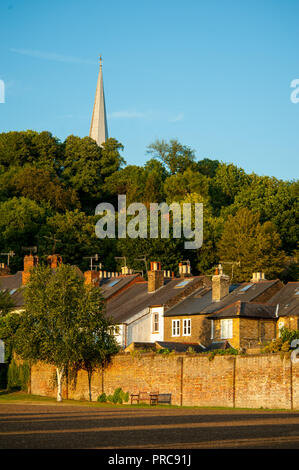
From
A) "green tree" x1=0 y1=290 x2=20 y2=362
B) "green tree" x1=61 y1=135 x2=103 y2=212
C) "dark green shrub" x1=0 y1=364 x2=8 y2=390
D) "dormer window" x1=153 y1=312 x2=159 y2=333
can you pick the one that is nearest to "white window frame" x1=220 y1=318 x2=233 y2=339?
"dormer window" x1=153 y1=312 x2=159 y2=333

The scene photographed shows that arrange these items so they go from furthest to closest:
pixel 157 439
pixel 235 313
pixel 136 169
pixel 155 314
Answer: pixel 136 169
pixel 155 314
pixel 235 313
pixel 157 439

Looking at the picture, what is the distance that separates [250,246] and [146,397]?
119ft

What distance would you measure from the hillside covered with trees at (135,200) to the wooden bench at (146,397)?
26.2 m

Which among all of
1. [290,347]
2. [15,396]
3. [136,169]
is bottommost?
[15,396]

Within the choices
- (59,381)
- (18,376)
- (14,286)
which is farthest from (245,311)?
(14,286)

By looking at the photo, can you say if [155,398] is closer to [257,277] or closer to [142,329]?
[142,329]

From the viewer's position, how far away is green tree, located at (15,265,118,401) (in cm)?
4862

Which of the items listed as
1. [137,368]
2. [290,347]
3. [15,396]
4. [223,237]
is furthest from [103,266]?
[290,347]

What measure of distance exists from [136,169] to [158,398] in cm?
6604

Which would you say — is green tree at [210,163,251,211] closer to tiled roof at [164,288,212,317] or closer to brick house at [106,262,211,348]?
brick house at [106,262,211,348]

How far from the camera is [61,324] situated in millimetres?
49156

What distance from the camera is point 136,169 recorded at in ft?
350

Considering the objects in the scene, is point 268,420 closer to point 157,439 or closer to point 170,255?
point 157,439

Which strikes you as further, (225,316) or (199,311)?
(199,311)
